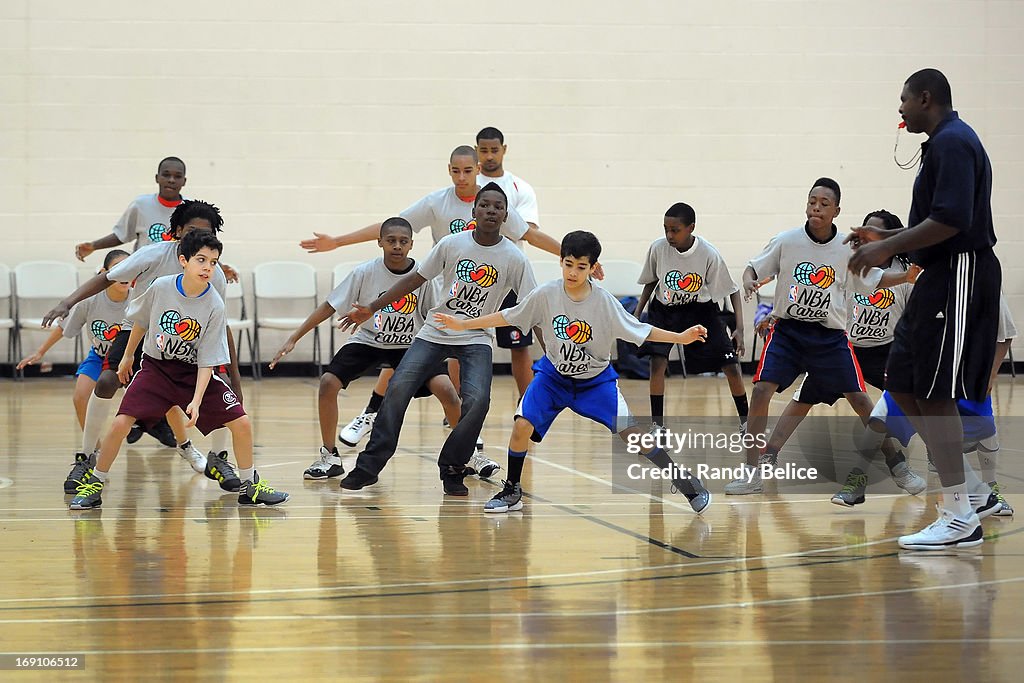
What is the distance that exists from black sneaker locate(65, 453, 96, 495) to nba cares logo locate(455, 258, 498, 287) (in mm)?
1926

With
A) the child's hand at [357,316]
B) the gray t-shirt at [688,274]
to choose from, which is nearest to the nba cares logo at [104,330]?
the child's hand at [357,316]

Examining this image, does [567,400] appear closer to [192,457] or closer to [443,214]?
[443,214]

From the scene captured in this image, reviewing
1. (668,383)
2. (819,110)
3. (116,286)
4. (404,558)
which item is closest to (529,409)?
(404,558)

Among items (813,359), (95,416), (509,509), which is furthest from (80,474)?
(813,359)

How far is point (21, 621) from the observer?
3199 millimetres

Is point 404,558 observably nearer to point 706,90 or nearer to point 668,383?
point 668,383

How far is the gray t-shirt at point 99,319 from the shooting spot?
646 centimetres

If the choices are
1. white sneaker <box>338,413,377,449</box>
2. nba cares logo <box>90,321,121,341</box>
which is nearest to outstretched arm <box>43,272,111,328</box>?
nba cares logo <box>90,321,121,341</box>

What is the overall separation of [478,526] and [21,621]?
1.90 m

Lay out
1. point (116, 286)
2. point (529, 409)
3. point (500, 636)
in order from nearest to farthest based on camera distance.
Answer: point (500, 636), point (529, 409), point (116, 286)

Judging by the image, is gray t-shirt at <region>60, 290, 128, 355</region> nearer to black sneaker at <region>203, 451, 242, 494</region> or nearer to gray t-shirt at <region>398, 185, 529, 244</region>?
black sneaker at <region>203, 451, 242, 494</region>

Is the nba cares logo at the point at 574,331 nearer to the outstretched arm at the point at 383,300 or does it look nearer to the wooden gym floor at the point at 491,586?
the wooden gym floor at the point at 491,586

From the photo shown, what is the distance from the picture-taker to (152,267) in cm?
579

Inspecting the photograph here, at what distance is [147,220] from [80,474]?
7.48 ft
